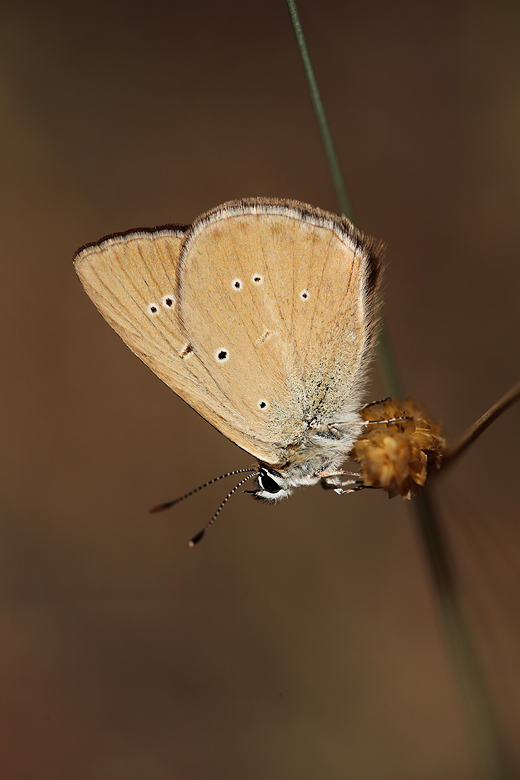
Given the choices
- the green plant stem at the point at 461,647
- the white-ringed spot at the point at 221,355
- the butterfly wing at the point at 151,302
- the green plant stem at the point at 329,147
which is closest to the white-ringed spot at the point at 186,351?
the butterfly wing at the point at 151,302

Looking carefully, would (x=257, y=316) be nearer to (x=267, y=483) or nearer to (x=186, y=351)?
(x=186, y=351)

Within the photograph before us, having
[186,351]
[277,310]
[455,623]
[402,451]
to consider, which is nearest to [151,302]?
[186,351]

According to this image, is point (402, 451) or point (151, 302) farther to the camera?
point (151, 302)

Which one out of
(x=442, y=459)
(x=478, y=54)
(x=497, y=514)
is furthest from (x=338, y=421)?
(x=478, y=54)

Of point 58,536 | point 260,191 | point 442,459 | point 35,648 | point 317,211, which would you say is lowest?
point 35,648

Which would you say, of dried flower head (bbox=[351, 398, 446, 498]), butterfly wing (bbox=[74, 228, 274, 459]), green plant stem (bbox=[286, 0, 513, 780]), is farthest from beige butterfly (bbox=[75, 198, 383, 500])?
green plant stem (bbox=[286, 0, 513, 780])

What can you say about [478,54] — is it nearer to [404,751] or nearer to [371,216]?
[371,216]
